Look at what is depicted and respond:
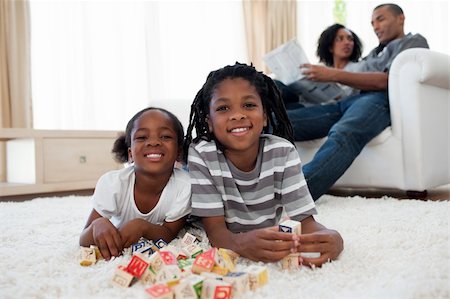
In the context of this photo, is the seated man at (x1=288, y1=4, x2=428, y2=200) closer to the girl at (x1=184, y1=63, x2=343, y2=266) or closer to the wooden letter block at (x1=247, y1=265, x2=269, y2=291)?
the girl at (x1=184, y1=63, x2=343, y2=266)

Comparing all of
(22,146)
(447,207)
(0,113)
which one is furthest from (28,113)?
(447,207)

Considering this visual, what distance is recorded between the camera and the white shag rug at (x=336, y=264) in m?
0.71

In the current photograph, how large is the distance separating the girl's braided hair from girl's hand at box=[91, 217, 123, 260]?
0.30m

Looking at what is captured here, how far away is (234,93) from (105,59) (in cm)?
242

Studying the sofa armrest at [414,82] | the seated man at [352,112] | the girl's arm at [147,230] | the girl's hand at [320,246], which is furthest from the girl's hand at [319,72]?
the girl's hand at [320,246]

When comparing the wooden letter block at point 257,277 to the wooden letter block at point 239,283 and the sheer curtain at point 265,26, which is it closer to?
the wooden letter block at point 239,283

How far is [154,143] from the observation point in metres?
1.15

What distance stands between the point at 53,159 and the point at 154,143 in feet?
4.86

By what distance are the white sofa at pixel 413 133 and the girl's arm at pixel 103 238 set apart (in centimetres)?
127

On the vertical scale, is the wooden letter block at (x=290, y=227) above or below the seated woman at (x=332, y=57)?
below

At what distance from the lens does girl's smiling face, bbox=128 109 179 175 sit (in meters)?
1.14

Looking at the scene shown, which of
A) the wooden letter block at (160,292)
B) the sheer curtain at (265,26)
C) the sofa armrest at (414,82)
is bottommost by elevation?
the wooden letter block at (160,292)

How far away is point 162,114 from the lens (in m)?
1.21

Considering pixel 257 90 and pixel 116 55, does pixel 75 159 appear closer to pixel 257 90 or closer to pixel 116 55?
pixel 116 55
